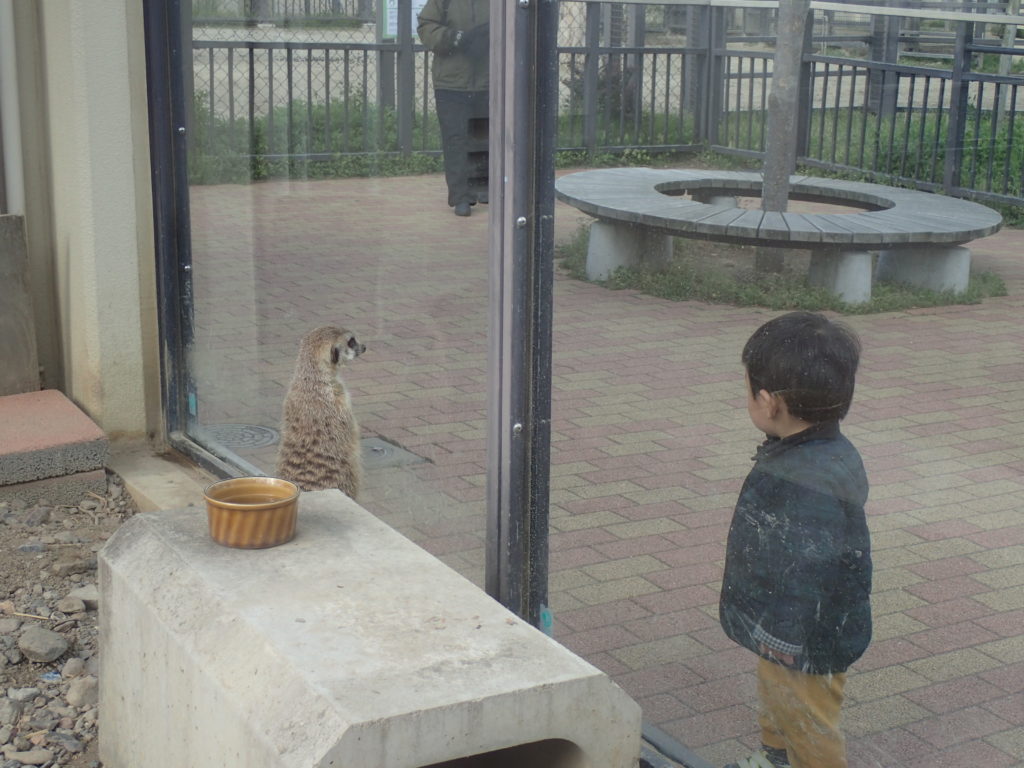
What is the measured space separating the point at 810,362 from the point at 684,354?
379 millimetres

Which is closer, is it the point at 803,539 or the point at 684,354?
the point at 803,539

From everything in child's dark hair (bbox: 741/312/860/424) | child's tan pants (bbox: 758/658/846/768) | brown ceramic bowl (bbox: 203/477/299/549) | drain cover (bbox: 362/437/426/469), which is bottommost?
child's tan pants (bbox: 758/658/846/768)

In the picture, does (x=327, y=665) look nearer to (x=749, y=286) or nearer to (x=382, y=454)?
(x=749, y=286)

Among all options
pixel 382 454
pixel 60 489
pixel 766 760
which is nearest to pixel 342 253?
pixel 382 454

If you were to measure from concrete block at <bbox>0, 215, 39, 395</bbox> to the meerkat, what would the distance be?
1864 mm

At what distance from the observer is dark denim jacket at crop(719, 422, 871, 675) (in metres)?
2.43

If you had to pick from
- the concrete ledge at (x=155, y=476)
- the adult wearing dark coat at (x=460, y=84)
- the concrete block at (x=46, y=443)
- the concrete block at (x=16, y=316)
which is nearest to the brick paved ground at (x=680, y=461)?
the adult wearing dark coat at (x=460, y=84)

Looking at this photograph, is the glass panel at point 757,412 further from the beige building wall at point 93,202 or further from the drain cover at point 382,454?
the beige building wall at point 93,202

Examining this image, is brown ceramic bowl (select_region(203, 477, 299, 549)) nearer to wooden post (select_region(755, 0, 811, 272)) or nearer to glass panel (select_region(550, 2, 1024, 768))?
glass panel (select_region(550, 2, 1024, 768))

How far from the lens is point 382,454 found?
3854mm

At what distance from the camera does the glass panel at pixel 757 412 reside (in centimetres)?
226

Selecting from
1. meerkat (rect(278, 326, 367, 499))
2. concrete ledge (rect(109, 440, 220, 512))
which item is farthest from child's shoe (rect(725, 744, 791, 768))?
concrete ledge (rect(109, 440, 220, 512))

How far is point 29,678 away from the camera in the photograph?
3.69 metres

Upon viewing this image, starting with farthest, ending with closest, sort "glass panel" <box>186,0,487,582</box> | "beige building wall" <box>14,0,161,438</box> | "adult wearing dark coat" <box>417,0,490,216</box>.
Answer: "beige building wall" <box>14,0,161,438</box>
"glass panel" <box>186,0,487,582</box>
"adult wearing dark coat" <box>417,0,490,216</box>
